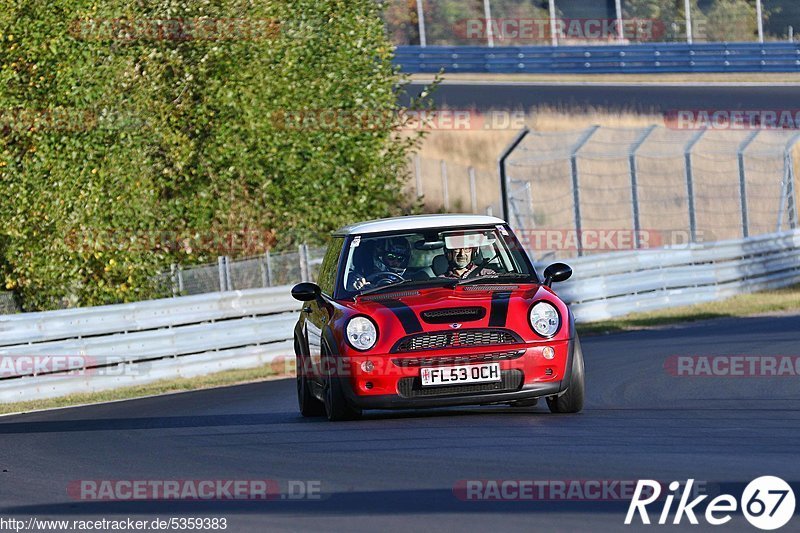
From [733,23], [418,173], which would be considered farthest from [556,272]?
[733,23]

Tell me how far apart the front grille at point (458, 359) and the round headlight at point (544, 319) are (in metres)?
0.21

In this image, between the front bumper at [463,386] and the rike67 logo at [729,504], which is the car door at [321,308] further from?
the rike67 logo at [729,504]

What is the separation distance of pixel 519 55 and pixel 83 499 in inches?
1537

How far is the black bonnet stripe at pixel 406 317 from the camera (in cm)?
966

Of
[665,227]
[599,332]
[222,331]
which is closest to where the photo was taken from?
[222,331]

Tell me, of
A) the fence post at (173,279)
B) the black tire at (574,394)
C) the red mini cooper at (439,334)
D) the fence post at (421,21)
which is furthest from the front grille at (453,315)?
the fence post at (421,21)

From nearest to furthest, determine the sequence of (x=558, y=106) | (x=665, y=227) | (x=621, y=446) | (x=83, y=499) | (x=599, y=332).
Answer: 1. (x=83, y=499)
2. (x=621, y=446)
3. (x=599, y=332)
4. (x=665, y=227)
5. (x=558, y=106)

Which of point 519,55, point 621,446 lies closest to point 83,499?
point 621,446

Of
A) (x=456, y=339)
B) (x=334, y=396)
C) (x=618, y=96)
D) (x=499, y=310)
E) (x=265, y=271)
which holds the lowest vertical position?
(x=265, y=271)

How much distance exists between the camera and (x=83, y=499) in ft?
24.4

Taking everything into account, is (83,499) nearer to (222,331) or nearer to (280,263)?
(222,331)

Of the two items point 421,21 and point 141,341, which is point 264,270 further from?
point 421,21

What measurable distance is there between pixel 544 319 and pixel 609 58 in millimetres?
35548

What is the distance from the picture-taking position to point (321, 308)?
1080 cm
